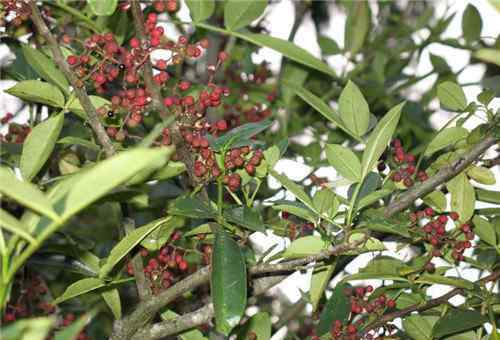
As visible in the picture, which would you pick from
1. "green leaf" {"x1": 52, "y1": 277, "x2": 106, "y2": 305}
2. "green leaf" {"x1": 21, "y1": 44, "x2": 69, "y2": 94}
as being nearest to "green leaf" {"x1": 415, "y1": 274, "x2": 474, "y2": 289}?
"green leaf" {"x1": 52, "y1": 277, "x2": 106, "y2": 305}

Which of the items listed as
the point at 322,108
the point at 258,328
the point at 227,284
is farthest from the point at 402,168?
the point at 227,284

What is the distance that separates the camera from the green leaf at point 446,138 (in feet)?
3.71

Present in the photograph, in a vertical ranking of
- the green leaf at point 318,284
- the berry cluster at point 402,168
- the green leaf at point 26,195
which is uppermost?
the green leaf at point 26,195

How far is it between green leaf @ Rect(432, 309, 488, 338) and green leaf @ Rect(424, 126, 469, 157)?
226 millimetres

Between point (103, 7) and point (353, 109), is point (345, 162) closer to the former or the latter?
point (353, 109)

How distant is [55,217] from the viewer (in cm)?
55

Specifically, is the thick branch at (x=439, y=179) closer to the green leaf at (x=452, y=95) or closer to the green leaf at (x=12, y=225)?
the green leaf at (x=452, y=95)

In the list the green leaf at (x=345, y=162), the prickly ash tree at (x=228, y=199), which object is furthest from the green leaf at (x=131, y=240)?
the green leaf at (x=345, y=162)

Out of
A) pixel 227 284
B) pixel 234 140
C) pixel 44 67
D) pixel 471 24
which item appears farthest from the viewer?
pixel 471 24

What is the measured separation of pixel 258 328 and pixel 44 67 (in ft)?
1.42

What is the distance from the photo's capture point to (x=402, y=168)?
115 cm

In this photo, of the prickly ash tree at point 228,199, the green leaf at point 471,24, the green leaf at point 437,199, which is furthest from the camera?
the green leaf at point 471,24

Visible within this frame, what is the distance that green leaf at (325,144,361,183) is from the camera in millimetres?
974

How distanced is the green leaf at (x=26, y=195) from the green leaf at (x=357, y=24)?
1.15m
